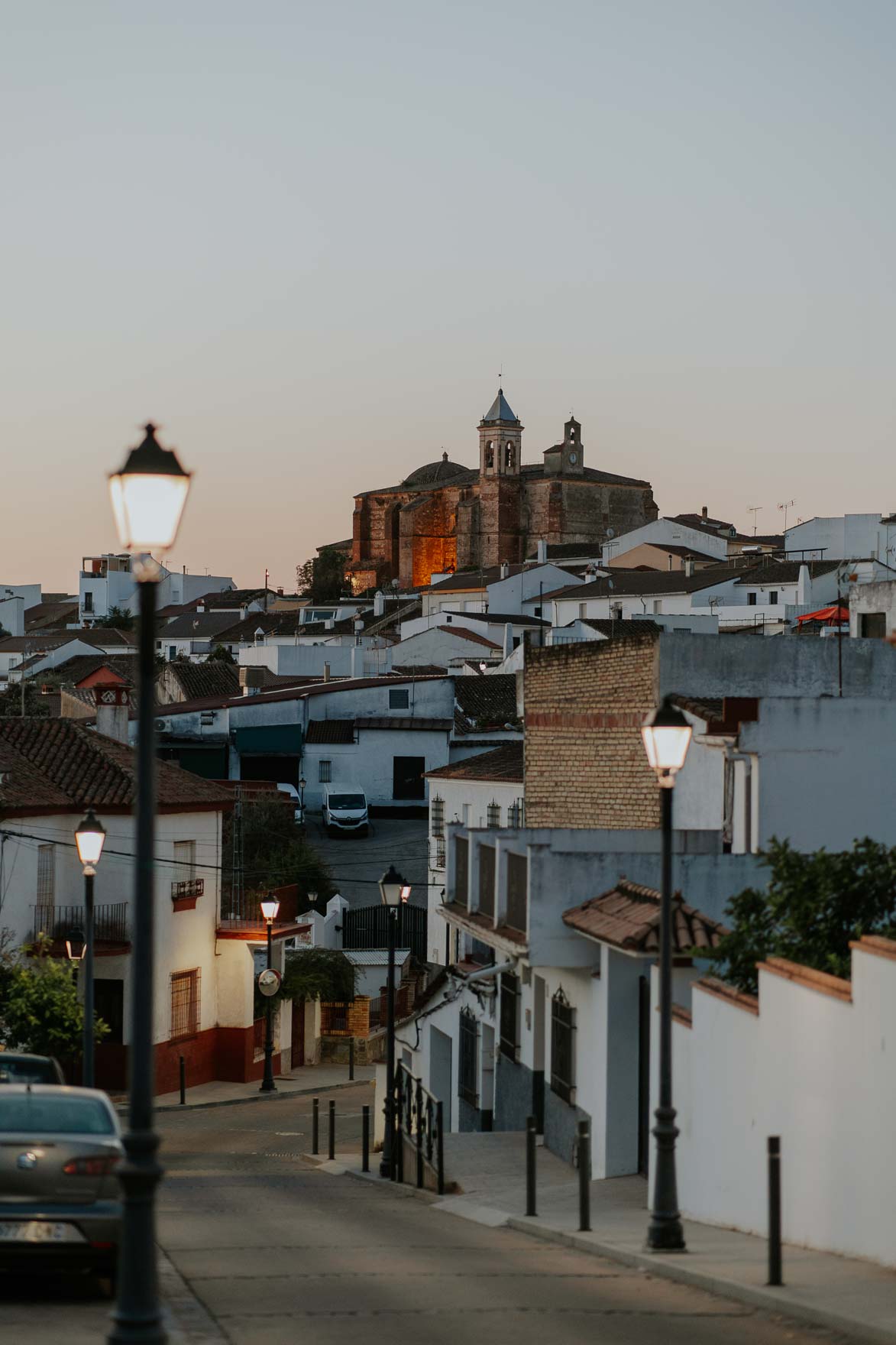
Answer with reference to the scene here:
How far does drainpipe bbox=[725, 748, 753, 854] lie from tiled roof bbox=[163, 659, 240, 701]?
62.6m

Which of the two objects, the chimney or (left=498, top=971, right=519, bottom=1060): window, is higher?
the chimney

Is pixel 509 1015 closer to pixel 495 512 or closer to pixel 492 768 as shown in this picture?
pixel 492 768

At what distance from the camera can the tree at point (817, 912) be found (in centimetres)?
1470

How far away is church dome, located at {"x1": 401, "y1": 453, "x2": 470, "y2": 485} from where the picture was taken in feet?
587

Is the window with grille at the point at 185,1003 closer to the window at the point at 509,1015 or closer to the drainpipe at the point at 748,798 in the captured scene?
the window at the point at 509,1015

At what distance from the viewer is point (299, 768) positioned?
213 ft

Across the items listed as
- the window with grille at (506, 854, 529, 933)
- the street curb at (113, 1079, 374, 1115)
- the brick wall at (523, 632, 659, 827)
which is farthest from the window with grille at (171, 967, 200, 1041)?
the window with grille at (506, 854, 529, 933)

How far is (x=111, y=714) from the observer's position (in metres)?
43.2

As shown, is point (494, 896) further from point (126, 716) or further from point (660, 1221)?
point (126, 716)

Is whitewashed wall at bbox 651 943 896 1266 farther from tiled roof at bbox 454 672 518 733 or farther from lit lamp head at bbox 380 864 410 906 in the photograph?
tiled roof at bbox 454 672 518 733

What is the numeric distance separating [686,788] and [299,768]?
41688mm

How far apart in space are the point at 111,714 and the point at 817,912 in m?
30.7

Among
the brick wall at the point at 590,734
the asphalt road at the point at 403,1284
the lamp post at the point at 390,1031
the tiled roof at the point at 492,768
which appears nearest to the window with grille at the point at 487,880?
the lamp post at the point at 390,1031

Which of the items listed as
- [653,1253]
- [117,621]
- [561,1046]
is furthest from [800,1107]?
[117,621]
